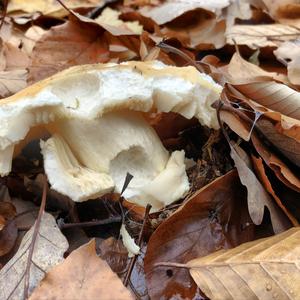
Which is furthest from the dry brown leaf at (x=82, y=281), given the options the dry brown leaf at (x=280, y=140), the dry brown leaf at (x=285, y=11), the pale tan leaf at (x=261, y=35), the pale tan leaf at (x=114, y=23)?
the dry brown leaf at (x=285, y=11)

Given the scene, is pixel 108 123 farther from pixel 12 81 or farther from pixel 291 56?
pixel 291 56

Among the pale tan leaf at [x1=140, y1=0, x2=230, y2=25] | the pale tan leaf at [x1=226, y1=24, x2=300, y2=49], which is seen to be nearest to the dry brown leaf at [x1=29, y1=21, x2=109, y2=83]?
the pale tan leaf at [x1=140, y1=0, x2=230, y2=25]

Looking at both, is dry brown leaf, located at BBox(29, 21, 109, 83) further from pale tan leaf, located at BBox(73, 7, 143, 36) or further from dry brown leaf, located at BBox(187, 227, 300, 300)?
dry brown leaf, located at BBox(187, 227, 300, 300)

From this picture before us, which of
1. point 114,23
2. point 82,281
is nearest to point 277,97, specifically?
point 82,281

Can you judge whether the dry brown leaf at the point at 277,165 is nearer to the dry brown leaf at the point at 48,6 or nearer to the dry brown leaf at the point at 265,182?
the dry brown leaf at the point at 265,182

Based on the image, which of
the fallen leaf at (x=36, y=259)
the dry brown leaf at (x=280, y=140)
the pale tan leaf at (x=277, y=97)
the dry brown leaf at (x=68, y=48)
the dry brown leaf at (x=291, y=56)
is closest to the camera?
the fallen leaf at (x=36, y=259)

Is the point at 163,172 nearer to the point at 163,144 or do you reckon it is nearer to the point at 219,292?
the point at 163,144
